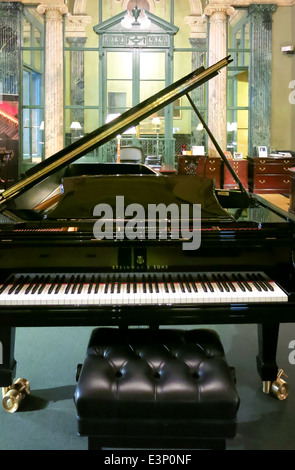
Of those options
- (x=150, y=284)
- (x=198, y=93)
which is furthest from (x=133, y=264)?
(x=198, y=93)

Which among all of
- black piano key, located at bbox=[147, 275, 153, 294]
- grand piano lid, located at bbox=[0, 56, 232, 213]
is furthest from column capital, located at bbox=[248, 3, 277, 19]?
black piano key, located at bbox=[147, 275, 153, 294]

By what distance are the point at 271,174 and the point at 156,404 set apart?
10444 millimetres

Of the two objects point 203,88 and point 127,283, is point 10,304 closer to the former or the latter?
point 127,283

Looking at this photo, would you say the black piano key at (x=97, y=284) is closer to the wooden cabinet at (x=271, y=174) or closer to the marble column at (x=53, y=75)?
the wooden cabinet at (x=271, y=174)

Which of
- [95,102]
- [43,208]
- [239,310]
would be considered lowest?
[239,310]

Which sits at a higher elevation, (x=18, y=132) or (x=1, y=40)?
(x=1, y=40)

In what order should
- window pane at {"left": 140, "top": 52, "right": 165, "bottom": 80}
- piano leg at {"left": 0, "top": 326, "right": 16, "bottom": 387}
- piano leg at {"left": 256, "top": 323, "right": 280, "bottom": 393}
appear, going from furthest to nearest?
1. window pane at {"left": 140, "top": 52, "right": 165, "bottom": 80}
2. piano leg at {"left": 256, "top": 323, "right": 280, "bottom": 393}
3. piano leg at {"left": 0, "top": 326, "right": 16, "bottom": 387}

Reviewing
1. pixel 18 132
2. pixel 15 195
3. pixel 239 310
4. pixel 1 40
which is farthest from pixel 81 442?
pixel 1 40

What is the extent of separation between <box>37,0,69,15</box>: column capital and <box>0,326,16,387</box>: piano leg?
1093 cm

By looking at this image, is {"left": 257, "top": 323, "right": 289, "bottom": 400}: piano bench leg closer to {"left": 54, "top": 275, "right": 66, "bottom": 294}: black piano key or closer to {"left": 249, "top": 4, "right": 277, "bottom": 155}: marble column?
{"left": 54, "top": 275, "right": 66, "bottom": 294}: black piano key

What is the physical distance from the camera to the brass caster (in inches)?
120

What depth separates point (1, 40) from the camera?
1205 cm

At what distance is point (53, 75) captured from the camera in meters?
12.3

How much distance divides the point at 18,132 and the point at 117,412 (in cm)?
1072
